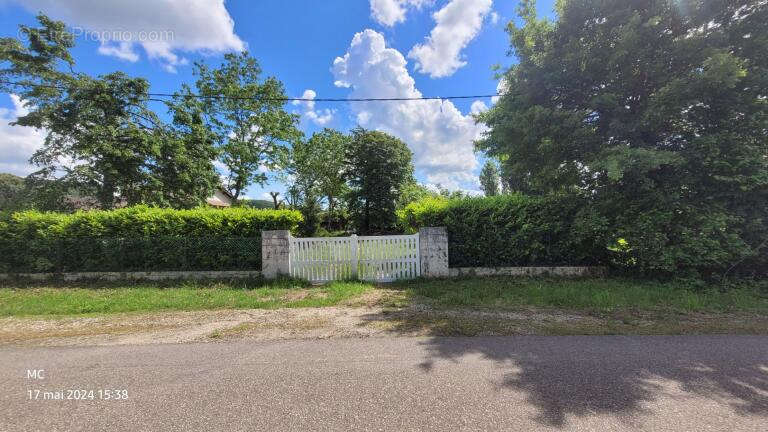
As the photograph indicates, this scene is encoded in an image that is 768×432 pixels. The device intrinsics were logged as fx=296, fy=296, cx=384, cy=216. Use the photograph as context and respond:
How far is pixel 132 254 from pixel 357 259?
6.15 meters

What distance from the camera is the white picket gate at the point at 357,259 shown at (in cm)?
745

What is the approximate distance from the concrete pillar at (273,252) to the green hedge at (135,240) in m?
0.42

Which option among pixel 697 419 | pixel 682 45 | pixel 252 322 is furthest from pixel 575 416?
pixel 682 45

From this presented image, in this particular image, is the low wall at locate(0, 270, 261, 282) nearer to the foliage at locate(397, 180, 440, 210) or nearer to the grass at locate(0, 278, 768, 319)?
the grass at locate(0, 278, 768, 319)

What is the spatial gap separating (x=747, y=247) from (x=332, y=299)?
7856mm

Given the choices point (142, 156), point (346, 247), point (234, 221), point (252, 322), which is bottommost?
point (252, 322)

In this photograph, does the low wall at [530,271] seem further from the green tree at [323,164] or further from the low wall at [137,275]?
the green tree at [323,164]

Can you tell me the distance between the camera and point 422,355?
3346 mm

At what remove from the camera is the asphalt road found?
7.35 ft

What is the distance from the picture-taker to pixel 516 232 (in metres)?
7.31

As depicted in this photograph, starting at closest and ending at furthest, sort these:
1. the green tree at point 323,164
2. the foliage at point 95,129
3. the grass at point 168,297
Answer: the grass at point 168,297, the foliage at point 95,129, the green tree at point 323,164

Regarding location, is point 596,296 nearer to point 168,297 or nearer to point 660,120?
point 660,120

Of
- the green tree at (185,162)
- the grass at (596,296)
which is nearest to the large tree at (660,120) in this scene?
the grass at (596,296)

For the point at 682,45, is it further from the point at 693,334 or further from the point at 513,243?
the point at 693,334
